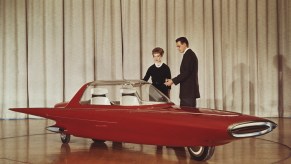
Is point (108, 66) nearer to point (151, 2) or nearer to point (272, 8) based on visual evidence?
point (151, 2)

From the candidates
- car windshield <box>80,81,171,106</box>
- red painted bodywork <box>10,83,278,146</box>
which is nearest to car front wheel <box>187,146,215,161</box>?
red painted bodywork <box>10,83,278,146</box>

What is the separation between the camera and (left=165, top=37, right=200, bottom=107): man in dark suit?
4.44 m

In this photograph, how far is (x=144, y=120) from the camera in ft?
11.7

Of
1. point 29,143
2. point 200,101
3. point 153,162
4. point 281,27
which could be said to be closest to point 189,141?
point 153,162

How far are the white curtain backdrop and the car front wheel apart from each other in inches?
164

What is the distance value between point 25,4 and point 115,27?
1.77m

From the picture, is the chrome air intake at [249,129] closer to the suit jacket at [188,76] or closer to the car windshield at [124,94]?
the car windshield at [124,94]

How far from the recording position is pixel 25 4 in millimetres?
7875

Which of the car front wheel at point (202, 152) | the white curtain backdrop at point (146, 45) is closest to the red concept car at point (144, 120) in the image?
the car front wheel at point (202, 152)

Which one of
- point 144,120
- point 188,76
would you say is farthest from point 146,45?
point 144,120

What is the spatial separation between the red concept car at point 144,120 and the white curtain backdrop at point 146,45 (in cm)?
329

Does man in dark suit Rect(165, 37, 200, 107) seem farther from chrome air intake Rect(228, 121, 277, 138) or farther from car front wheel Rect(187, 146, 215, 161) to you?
chrome air intake Rect(228, 121, 277, 138)

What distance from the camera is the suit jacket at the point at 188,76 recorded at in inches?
175

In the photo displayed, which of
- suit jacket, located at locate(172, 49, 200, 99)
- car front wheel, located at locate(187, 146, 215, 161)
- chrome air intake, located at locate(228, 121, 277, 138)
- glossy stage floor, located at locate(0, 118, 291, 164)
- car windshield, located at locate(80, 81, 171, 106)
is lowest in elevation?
glossy stage floor, located at locate(0, 118, 291, 164)
